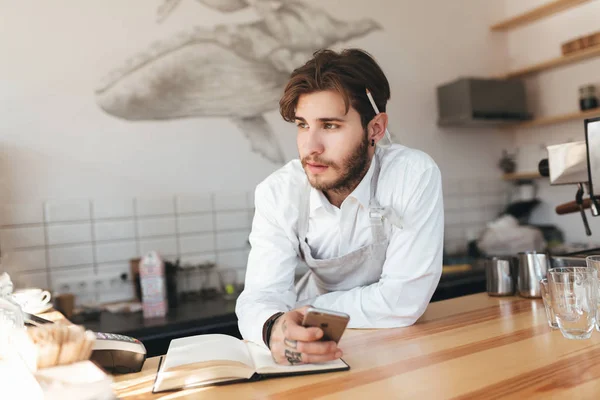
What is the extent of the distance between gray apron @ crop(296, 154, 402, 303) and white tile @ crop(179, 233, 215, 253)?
1232mm

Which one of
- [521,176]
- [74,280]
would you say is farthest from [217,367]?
[521,176]

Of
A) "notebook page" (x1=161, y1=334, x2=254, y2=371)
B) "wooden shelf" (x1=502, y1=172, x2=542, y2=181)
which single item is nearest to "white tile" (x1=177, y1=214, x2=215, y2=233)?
"notebook page" (x1=161, y1=334, x2=254, y2=371)

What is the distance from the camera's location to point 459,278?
2873 millimetres

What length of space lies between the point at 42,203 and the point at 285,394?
2.03 metres

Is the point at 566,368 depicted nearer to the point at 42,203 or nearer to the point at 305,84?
the point at 305,84

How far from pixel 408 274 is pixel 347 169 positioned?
0.38m

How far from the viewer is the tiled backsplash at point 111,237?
2.45 metres

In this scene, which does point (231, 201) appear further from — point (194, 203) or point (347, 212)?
point (347, 212)

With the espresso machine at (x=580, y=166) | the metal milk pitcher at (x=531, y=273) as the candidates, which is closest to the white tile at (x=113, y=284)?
the metal milk pitcher at (x=531, y=273)

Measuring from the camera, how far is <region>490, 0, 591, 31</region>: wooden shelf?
346cm

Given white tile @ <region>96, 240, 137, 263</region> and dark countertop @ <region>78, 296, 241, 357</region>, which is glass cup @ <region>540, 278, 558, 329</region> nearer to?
dark countertop @ <region>78, 296, 241, 357</region>

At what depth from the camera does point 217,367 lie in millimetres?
983

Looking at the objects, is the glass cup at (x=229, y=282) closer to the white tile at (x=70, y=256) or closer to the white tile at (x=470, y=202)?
the white tile at (x=70, y=256)

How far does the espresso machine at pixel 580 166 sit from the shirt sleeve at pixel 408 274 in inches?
14.5
